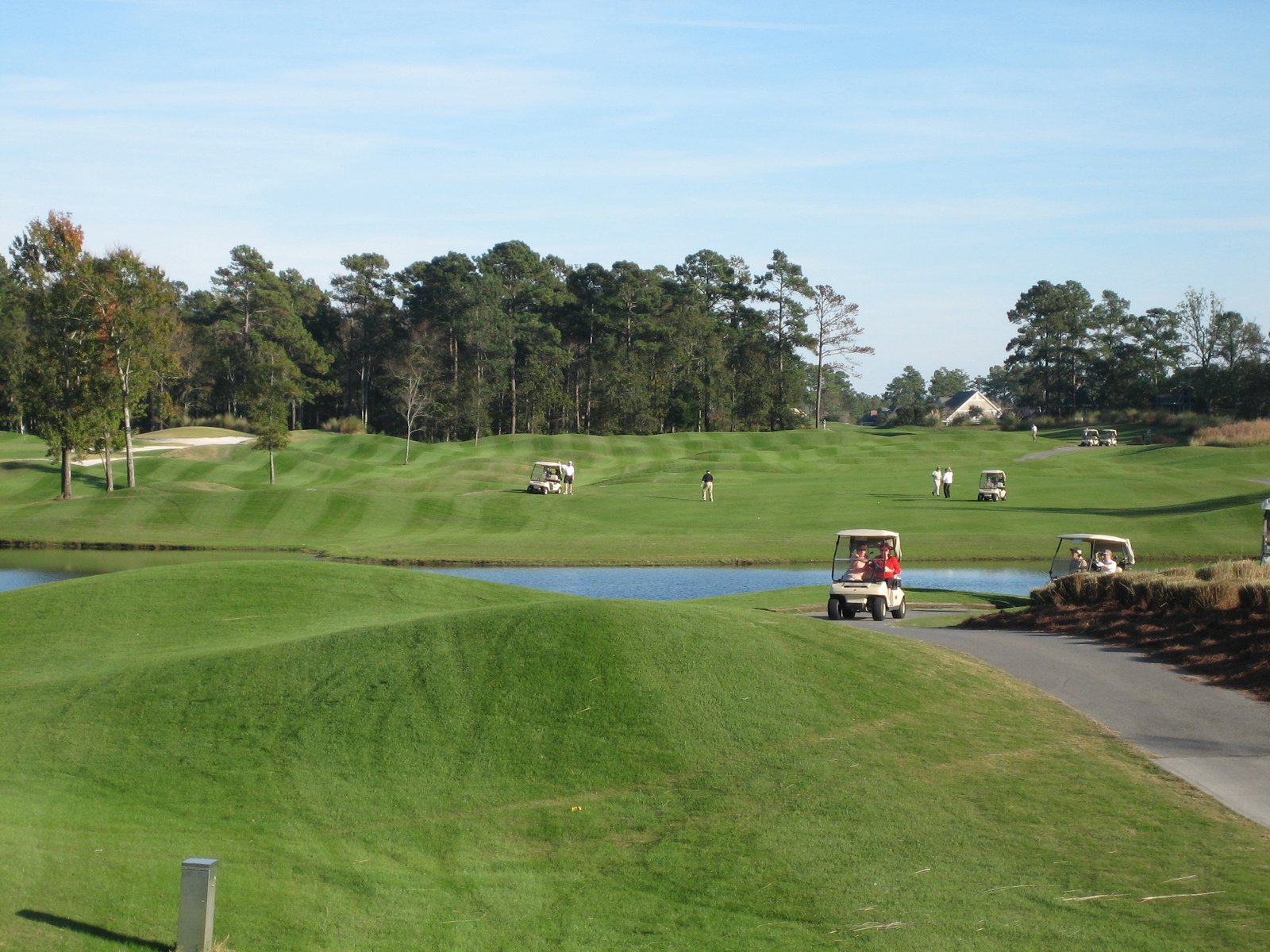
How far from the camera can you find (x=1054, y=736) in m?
13.9

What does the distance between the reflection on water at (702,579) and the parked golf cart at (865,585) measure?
26.7ft

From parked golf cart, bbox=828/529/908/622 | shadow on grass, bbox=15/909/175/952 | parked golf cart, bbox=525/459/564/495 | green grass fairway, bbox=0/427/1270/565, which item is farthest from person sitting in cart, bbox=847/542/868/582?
parked golf cart, bbox=525/459/564/495

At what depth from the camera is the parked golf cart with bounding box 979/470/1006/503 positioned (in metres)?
56.4

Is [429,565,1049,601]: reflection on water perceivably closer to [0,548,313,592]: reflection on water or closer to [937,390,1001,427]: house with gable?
[0,548,313,592]: reflection on water

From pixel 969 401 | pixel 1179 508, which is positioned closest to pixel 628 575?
pixel 1179 508

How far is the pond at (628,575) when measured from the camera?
35469mm

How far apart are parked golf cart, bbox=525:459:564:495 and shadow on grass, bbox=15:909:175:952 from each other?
166ft

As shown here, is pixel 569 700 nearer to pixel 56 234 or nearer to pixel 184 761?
pixel 184 761

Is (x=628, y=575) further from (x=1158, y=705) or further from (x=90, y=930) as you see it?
(x=90, y=930)

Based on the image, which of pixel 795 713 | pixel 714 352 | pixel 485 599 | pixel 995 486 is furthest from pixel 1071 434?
pixel 795 713

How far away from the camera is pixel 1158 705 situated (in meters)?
15.8

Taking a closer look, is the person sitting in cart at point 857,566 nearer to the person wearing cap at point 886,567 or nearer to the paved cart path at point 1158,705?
the person wearing cap at point 886,567

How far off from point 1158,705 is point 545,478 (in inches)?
1784

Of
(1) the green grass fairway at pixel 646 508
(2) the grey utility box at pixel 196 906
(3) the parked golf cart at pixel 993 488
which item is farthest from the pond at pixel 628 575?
(2) the grey utility box at pixel 196 906
